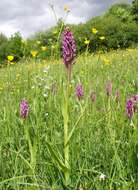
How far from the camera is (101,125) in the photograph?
2072 mm

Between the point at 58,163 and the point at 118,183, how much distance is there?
0.73 ft

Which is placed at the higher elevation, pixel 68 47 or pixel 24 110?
pixel 68 47

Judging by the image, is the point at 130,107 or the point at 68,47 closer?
the point at 68,47

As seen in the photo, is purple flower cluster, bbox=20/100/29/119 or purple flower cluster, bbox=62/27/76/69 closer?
purple flower cluster, bbox=62/27/76/69

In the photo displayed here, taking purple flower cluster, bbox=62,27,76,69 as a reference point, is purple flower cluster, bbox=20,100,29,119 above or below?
below

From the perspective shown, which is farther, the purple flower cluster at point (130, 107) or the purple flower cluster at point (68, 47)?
the purple flower cluster at point (130, 107)

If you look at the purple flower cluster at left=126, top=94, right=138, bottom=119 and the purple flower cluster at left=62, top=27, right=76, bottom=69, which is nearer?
the purple flower cluster at left=62, top=27, right=76, bottom=69

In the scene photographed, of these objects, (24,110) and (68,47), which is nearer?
(68,47)

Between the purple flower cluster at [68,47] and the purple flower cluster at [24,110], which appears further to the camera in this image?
the purple flower cluster at [24,110]

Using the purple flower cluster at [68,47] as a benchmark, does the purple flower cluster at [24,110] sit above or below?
below

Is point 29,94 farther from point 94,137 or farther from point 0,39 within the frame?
point 0,39

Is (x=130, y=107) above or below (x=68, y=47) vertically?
below

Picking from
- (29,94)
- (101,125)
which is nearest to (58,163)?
(101,125)

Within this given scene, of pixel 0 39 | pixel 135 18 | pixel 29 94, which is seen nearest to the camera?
pixel 29 94
